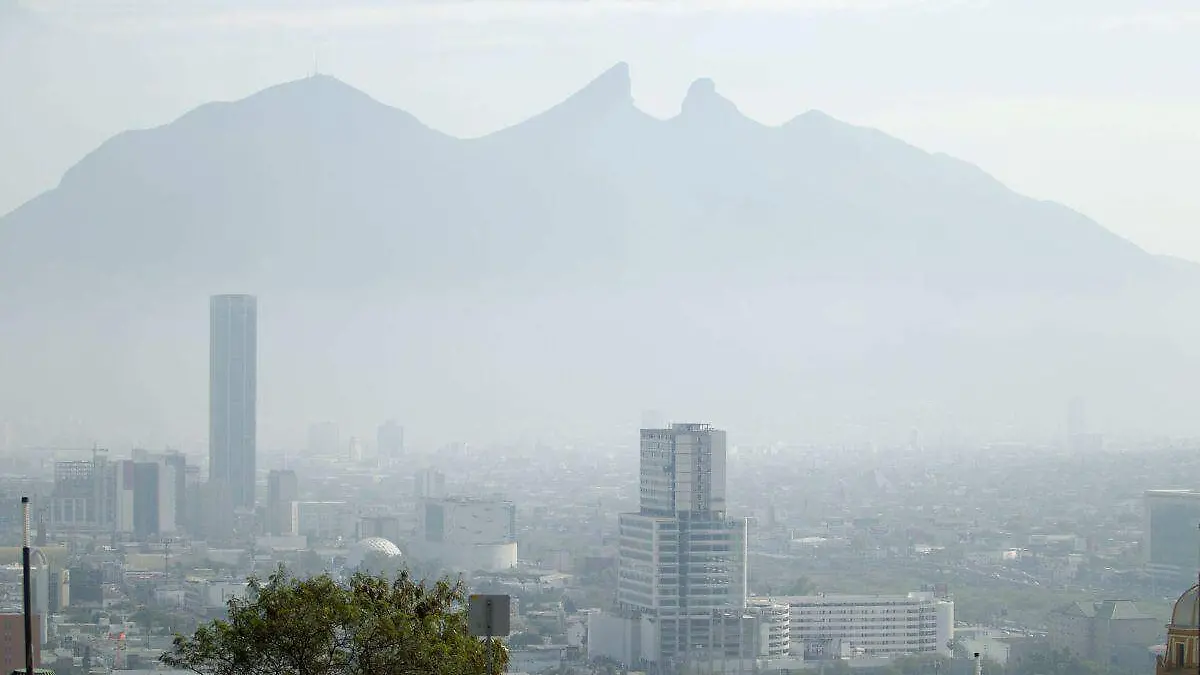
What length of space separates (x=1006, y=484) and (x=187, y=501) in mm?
56132

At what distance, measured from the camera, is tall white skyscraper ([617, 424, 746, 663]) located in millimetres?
65312

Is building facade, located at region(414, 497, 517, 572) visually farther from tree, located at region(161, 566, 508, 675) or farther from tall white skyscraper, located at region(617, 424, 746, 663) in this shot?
tree, located at region(161, 566, 508, 675)

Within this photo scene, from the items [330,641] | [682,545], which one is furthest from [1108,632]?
[330,641]

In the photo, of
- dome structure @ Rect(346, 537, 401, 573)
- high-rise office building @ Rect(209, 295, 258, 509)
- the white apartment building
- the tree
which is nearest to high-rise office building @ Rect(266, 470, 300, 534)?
high-rise office building @ Rect(209, 295, 258, 509)

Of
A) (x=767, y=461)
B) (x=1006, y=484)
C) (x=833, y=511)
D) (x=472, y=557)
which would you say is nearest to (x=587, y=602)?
(x=472, y=557)

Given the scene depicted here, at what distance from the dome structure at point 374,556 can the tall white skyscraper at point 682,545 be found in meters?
18.8

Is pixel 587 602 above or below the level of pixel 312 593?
Result: below

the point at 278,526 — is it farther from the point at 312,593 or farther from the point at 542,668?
the point at 312,593

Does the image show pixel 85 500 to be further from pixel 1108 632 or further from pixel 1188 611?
pixel 1188 611

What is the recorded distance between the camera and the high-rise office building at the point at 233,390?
140 m

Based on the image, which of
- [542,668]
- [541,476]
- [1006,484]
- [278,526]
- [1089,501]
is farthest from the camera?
[541,476]

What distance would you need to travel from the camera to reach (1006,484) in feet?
481

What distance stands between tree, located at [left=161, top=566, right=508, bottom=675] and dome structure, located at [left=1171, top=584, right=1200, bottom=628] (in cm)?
608

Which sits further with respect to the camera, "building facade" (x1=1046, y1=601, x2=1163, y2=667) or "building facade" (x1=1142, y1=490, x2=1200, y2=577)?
"building facade" (x1=1142, y1=490, x2=1200, y2=577)
